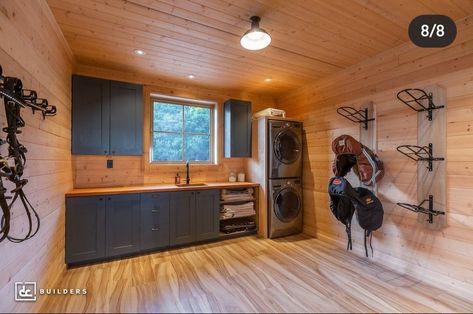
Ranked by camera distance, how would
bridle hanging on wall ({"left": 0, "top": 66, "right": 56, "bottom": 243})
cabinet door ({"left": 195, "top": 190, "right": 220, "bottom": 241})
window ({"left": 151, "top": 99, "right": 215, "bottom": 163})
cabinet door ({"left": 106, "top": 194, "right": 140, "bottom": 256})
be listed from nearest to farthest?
bridle hanging on wall ({"left": 0, "top": 66, "right": 56, "bottom": 243}) → cabinet door ({"left": 106, "top": 194, "right": 140, "bottom": 256}) → cabinet door ({"left": 195, "top": 190, "right": 220, "bottom": 241}) → window ({"left": 151, "top": 99, "right": 215, "bottom": 163})

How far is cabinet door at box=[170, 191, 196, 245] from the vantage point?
9.91ft

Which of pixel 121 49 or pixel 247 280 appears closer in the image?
pixel 247 280

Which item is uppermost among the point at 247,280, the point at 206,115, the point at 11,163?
the point at 206,115

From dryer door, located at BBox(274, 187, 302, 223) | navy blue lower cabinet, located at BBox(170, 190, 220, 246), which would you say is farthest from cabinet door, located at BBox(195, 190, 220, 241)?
dryer door, located at BBox(274, 187, 302, 223)

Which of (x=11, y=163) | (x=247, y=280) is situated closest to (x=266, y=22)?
(x=11, y=163)

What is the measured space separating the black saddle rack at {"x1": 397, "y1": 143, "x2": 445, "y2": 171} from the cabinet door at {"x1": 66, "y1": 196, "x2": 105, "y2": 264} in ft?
11.1

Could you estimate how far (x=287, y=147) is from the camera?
3561 millimetres


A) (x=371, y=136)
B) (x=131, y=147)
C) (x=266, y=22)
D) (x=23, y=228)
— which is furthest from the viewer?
(x=131, y=147)

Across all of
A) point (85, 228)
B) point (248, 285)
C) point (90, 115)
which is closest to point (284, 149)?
point (248, 285)

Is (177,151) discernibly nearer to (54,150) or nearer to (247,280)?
(54,150)

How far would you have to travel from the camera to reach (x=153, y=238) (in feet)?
9.51

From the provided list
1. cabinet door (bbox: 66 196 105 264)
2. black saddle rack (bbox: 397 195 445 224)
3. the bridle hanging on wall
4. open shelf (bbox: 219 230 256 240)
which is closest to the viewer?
the bridle hanging on wall

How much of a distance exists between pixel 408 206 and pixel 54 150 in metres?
3.62

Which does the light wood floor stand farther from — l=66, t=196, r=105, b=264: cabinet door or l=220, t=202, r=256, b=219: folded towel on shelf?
l=220, t=202, r=256, b=219: folded towel on shelf
